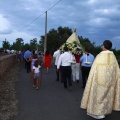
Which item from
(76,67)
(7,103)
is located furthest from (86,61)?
(7,103)

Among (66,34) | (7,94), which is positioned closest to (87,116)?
(7,94)

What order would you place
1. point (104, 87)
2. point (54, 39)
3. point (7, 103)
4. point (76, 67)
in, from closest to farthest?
point (104, 87) < point (7, 103) < point (76, 67) < point (54, 39)

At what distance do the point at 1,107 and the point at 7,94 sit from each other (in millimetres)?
A: 2240

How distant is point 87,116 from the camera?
324 inches

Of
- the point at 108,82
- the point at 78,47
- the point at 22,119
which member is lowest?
the point at 22,119

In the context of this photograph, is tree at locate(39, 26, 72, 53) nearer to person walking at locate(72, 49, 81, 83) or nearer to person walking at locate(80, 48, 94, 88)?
person walking at locate(72, 49, 81, 83)

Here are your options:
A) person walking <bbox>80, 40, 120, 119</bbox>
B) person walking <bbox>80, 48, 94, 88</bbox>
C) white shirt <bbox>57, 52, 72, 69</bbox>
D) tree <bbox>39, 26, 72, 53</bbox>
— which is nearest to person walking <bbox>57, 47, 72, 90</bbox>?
white shirt <bbox>57, 52, 72, 69</bbox>

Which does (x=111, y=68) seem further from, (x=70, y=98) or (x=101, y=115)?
(x=70, y=98)

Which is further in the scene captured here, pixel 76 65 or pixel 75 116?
pixel 76 65

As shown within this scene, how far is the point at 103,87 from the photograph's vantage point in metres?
7.72

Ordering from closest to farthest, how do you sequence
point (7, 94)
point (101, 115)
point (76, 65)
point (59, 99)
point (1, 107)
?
point (101, 115)
point (1, 107)
point (59, 99)
point (7, 94)
point (76, 65)

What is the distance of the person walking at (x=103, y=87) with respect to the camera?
7656 mm

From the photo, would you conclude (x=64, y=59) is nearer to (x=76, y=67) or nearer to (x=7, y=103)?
(x=76, y=67)

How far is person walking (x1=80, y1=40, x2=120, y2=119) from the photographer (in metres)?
7.66
